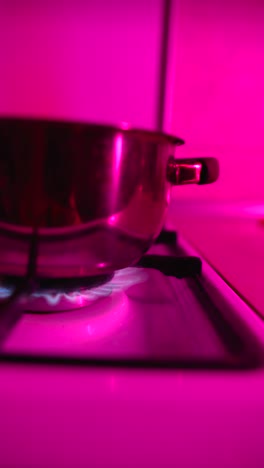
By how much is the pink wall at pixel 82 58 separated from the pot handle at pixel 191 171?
0.48 meters

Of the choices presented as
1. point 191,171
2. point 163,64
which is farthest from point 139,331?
point 163,64

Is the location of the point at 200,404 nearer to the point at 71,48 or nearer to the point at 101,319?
the point at 101,319

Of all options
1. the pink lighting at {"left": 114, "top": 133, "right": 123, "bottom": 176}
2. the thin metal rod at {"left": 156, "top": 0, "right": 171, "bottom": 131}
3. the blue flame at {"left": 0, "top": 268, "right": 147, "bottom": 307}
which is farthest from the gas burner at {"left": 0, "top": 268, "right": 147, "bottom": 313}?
the thin metal rod at {"left": 156, "top": 0, "right": 171, "bottom": 131}

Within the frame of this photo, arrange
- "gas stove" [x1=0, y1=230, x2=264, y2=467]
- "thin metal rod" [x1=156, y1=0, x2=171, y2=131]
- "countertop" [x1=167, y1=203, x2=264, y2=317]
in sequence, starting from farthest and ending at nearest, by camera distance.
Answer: "thin metal rod" [x1=156, y1=0, x2=171, y2=131], "countertop" [x1=167, y1=203, x2=264, y2=317], "gas stove" [x1=0, y1=230, x2=264, y2=467]

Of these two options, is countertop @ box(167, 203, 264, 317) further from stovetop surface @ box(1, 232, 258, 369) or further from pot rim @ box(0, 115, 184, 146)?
pot rim @ box(0, 115, 184, 146)

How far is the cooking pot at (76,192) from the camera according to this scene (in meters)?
0.28

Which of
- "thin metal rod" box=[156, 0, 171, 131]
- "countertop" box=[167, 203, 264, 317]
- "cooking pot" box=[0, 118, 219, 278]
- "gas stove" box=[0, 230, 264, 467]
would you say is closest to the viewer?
"gas stove" box=[0, 230, 264, 467]

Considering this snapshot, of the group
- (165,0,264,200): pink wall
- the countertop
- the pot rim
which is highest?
(165,0,264,200): pink wall

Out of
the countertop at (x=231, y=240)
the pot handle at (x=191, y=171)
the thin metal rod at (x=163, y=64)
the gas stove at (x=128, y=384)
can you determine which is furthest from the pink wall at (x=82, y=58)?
the gas stove at (x=128, y=384)

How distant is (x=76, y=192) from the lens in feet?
0.99

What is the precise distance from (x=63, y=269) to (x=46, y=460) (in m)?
0.16

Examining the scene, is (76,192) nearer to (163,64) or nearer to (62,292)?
(62,292)

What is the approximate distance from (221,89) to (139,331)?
700mm

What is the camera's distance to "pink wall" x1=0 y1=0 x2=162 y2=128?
2.60 ft
